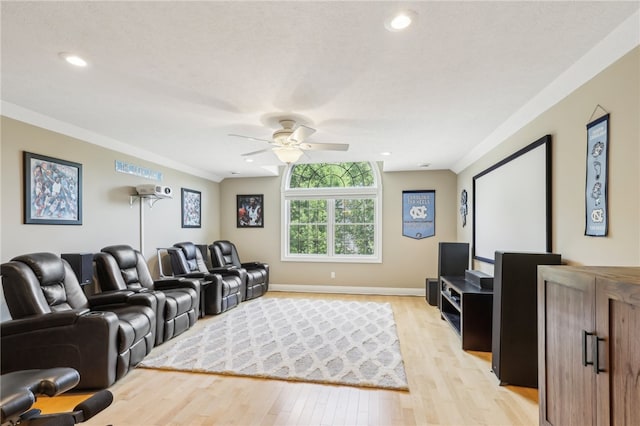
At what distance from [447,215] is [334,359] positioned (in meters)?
3.93

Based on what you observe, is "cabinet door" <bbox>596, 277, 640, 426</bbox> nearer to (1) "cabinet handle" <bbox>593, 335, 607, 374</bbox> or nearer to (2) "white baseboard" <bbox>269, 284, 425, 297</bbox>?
(1) "cabinet handle" <bbox>593, 335, 607, 374</bbox>

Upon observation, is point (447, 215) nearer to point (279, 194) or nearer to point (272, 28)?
point (279, 194)

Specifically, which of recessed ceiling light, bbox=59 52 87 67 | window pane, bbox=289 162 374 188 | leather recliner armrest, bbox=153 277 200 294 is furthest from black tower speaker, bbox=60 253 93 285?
window pane, bbox=289 162 374 188

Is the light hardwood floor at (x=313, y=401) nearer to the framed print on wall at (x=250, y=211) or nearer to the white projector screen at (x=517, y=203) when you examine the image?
the white projector screen at (x=517, y=203)

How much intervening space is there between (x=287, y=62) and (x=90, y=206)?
3.18 m

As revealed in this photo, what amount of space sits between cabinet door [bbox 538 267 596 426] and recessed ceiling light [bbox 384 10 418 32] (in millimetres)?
1483

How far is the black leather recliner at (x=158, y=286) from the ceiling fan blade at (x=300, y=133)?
226 centimetres

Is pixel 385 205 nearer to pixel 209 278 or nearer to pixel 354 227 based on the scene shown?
pixel 354 227

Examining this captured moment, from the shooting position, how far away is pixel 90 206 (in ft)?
12.3

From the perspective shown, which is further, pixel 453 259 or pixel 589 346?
pixel 453 259

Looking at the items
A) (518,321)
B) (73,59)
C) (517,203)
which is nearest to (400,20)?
(73,59)

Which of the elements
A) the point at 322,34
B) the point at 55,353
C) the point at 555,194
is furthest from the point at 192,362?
the point at 555,194

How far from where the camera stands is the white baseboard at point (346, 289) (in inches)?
239

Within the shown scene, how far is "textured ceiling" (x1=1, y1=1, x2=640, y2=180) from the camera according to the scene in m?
1.61
